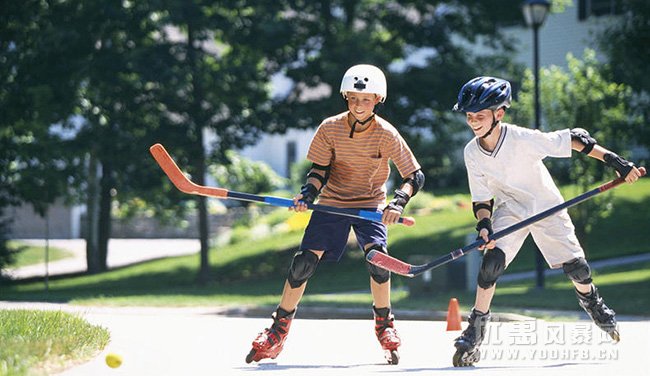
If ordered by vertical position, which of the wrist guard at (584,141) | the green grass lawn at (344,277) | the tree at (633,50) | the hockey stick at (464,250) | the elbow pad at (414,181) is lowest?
the green grass lawn at (344,277)

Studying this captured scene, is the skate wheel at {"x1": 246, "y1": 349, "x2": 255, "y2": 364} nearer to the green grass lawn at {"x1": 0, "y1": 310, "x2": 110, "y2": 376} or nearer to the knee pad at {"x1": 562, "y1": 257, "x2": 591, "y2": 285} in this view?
the green grass lawn at {"x1": 0, "y1": 310, "x2": 110, "y2": 376}

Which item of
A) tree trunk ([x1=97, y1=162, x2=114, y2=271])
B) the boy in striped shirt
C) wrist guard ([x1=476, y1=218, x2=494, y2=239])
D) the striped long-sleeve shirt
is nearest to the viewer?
wrist guard ([x1=476, y1=218, x2=494, y2=239])

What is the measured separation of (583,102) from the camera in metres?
19.5

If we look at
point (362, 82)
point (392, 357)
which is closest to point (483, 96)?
point (362, 82)

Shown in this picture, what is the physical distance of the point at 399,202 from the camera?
7660 millimetres

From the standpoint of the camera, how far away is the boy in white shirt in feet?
24.5

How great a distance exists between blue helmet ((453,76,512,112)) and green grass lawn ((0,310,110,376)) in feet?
9.88

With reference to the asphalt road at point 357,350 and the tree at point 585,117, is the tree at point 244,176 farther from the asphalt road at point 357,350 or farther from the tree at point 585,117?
the asphalt road at point 357,350

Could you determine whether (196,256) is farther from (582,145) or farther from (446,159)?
(582,145)

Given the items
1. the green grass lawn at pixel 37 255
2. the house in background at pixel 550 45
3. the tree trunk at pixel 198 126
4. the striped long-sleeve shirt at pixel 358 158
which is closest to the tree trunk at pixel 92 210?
the house in background at pixel 550 45

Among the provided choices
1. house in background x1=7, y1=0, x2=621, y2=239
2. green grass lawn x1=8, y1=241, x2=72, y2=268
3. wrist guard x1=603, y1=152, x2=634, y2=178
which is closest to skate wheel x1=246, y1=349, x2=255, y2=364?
wrist guard x1=603, y1=152, x2=634, y2=178

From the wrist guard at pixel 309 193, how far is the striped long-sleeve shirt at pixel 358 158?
0.68 feet

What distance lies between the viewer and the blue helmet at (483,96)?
7.43m

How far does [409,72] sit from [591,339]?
A: 13.4 meters
